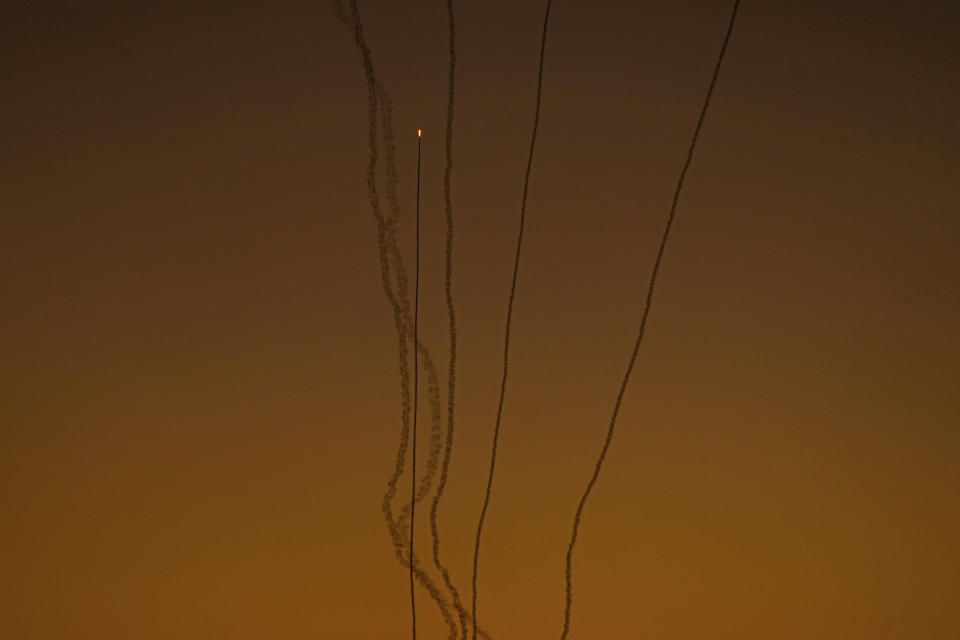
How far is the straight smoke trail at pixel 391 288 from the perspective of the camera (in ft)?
5.44

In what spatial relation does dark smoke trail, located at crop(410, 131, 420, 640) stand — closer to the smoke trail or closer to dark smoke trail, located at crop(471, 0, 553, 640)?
dark smoke trail, located at crop(471, 0, 553, 640)

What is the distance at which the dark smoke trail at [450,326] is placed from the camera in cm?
167

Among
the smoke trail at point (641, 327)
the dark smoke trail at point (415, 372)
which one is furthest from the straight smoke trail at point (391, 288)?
the smoke trail at point (641, 327)

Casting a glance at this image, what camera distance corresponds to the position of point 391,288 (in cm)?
167

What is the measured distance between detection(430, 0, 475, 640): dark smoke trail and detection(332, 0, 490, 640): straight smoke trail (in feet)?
0.06

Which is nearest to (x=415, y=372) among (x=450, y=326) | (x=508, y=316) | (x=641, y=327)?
(x=450, y=326)

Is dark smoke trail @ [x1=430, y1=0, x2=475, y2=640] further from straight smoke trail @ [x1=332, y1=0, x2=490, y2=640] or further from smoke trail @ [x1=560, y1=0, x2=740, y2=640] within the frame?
smoke trail @ [x1=560, y1=0, x2=740, y2=640]

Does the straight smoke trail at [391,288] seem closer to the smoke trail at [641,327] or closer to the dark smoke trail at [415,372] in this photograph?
the dark smoke trail at [415,372]

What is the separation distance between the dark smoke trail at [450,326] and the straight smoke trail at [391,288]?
0.02 meters

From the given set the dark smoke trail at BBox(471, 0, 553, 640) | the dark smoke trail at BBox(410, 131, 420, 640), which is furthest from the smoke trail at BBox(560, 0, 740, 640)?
the dark smoke trail at BBox(410, 131, 420, 640)

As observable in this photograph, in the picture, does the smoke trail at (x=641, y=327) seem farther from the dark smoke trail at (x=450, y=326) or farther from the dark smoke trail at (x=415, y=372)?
the dark smoke trail at (x=415, y=372)

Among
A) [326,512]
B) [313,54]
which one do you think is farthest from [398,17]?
[326,512]

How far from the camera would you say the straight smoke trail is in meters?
1.66

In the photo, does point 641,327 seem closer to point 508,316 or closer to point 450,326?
point 508,316
